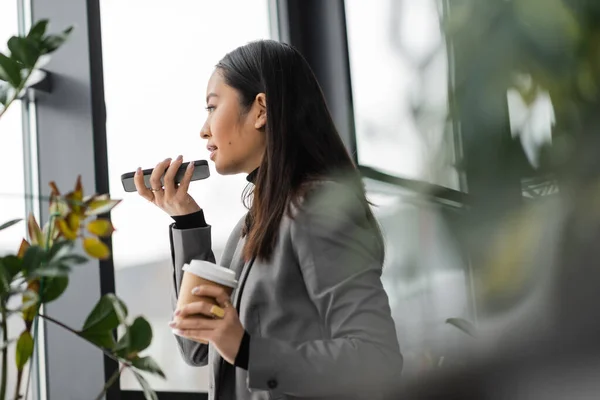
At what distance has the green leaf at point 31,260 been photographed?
60 cm

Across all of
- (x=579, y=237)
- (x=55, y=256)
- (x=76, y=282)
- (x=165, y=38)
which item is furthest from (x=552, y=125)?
(x=165, y=38)

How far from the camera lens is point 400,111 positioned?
0.20m

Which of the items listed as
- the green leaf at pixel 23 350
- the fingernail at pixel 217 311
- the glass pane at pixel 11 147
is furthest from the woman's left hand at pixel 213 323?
the glass pane at pixel 11 147

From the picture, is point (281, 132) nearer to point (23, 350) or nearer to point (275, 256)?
point (275, 256)

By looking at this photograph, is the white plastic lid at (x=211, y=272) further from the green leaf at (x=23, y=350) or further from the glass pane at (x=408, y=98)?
the glass pane at (x=408, y=98)

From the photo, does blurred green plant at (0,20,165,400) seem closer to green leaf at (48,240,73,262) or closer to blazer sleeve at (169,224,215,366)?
green leaf at (48,240,73,262)

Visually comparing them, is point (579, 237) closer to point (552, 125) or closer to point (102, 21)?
point (552, 125)

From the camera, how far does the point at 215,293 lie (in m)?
0.98

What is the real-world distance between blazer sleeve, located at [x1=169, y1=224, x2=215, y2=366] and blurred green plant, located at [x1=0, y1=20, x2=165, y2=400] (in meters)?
0.66

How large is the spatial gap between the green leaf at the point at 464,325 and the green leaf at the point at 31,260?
0.46m

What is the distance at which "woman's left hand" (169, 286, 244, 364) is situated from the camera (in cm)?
98

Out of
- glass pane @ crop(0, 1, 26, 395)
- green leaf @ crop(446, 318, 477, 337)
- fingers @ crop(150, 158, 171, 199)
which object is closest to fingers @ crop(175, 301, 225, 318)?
fingers @ crop(150, 158, 171, 199)

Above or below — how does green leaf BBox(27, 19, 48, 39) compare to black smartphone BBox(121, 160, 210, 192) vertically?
above

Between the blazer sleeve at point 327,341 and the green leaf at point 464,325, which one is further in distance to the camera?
the blazer sleeve at point 327,341
